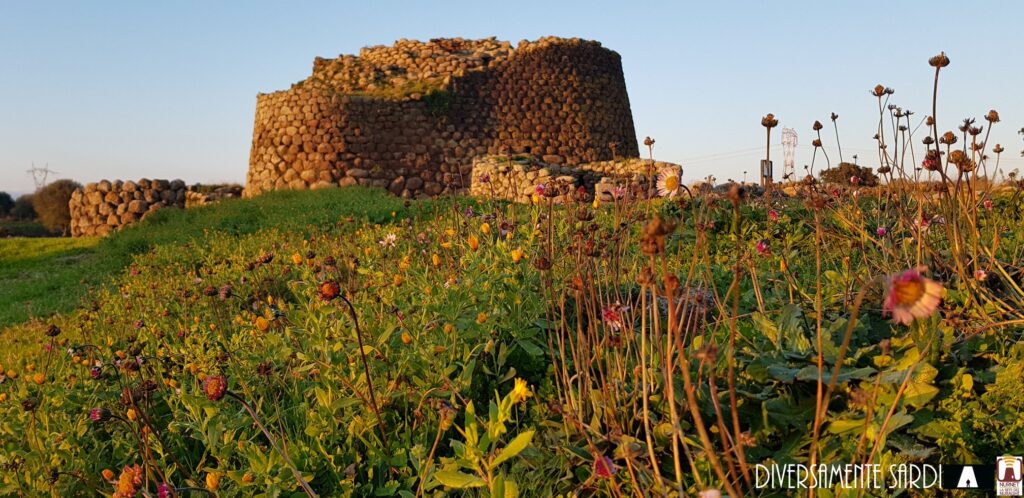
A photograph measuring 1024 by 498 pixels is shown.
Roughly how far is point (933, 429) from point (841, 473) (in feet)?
1.01

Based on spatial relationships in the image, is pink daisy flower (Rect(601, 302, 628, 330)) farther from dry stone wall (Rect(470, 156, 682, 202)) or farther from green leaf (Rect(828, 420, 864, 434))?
dry stone wall (Rect(470, 156, 682, 202))

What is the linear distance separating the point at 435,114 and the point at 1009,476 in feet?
54.7

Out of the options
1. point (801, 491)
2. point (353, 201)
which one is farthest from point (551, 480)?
point (353, 201)

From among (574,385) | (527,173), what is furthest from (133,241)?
(574,385)

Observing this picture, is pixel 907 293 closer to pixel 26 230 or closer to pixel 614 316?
pixel 614 316

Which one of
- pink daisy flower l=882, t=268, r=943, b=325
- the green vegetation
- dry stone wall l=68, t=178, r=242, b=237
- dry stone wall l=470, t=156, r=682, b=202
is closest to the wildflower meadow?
pink daisy flower l=882, t=268, r=943, b=325

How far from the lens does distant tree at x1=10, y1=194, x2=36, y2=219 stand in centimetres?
3612

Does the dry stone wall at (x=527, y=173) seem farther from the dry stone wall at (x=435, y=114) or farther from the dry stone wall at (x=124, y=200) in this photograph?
the dry stone wall at (x=124, y=200)

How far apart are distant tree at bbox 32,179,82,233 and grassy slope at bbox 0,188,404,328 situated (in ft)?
38.9

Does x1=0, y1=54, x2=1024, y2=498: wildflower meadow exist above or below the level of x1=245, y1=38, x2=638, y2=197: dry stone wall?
below

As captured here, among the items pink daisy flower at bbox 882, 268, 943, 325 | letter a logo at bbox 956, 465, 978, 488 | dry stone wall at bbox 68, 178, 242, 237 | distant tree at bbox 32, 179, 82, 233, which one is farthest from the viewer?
distant tree at bbox 32, 179, 82, 233

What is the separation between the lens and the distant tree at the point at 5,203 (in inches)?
1491

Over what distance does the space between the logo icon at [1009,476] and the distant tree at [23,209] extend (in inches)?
1673

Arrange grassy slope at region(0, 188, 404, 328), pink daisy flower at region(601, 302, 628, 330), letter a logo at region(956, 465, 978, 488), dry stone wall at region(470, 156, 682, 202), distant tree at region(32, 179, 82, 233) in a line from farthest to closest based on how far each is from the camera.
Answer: distant tree at region(32, 179, 82, 233) → dry stone wall at region(470, 156, 682, 202) → grassy slope at region(0, 188, 404, 328) → pink daisy flower at region(601, 302, 628, 330) → letter a logo at region(956, 465, 978, 488)
